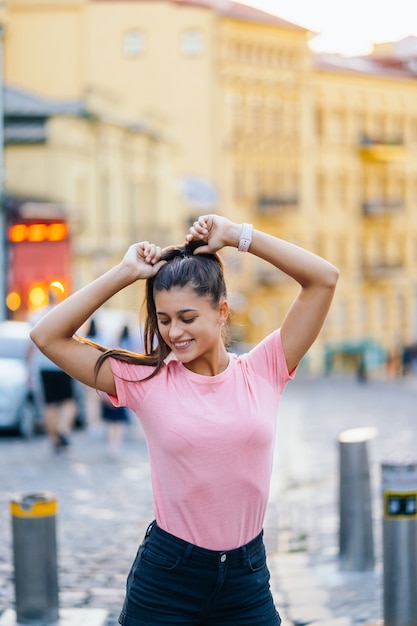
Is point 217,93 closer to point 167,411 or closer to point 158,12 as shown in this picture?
point 158,12

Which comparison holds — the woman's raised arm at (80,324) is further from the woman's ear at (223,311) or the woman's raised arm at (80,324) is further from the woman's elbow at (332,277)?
the woman's elbow at (332,277)

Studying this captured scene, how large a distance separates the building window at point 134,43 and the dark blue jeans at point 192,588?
58.6m

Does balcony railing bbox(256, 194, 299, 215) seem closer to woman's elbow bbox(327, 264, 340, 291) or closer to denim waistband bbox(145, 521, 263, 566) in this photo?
woman's elbow bbox(327, 264, 340, 291)

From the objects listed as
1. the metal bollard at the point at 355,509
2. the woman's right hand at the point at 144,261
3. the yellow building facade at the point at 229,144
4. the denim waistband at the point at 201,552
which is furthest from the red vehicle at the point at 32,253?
the denim waistband at the point at 201,552

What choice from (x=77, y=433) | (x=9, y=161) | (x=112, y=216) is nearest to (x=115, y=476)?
(x=77, y=433)

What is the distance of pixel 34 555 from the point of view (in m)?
6.61

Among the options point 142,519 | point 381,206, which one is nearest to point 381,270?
point 381,206

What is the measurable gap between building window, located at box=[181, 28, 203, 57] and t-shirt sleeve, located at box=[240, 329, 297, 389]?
59.2 metres

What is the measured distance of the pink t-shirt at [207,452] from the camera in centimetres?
364

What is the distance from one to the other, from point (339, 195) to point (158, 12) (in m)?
15.5

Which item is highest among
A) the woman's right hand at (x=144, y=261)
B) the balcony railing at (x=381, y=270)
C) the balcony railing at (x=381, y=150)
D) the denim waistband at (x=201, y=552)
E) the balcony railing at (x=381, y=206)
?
the balcony railing at (x=381, y=150)

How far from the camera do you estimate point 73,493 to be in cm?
1209

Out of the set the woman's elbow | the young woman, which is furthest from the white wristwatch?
the woman's elbow

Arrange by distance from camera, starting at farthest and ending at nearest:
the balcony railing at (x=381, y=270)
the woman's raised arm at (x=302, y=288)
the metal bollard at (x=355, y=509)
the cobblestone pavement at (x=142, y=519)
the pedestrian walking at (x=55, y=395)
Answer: the balcony railing at (x=381, y=270) < the pedestrian walking at (x=55, y=395) < the metal bollard at (x=355, y=509) < the cobblestone pavement at (x=142, y=519) < the woman's raised arm at (x=302, y=288)
